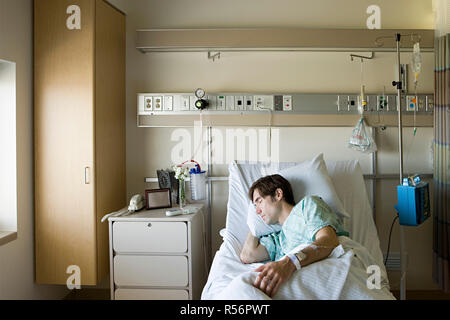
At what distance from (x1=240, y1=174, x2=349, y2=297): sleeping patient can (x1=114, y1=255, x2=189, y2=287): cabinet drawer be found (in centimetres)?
54

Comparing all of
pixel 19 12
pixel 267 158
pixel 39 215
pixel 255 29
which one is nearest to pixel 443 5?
Result: pixel 255 29

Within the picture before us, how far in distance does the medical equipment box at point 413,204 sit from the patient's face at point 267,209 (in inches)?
33.5

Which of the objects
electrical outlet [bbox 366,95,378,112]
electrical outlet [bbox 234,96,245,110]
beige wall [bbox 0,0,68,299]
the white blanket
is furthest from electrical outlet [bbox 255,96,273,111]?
beige wall [bbox 0,0,68,299]

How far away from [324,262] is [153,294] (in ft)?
4.22

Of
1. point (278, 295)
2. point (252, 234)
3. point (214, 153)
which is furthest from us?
point (214, 153)

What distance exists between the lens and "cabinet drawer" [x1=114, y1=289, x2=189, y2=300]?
2.38 m

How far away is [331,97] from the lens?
2766mm

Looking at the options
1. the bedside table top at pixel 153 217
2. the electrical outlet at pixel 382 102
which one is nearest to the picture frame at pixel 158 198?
the bedside table top at pixel 153 217

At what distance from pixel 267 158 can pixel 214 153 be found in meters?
0.41

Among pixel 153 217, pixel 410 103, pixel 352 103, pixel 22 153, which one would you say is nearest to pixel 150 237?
pixel 153 217

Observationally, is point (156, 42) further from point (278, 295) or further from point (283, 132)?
point (278, 295)

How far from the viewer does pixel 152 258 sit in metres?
2.39

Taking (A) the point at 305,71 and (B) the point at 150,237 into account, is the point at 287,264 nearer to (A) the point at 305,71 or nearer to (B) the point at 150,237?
(B) the point at 150,237

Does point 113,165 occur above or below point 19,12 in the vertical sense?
below
